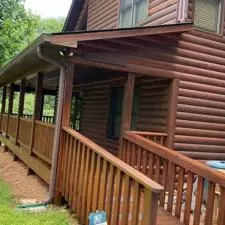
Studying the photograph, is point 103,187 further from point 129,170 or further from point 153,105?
point 153,105

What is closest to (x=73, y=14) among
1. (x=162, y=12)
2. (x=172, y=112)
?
(x=162, y=12)

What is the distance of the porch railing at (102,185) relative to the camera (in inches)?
154

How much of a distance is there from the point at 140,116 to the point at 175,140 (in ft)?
4.85

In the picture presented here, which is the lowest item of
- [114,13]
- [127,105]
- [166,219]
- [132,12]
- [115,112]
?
[166,219]

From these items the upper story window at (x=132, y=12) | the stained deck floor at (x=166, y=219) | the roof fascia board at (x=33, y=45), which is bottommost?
the stained deck floor at (x=166, y=219)

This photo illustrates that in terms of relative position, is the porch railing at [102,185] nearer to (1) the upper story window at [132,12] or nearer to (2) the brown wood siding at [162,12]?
(2) the brown wood siding at [162,12]

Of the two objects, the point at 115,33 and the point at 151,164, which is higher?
the point at 115,33

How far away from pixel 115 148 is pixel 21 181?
290 centimetres

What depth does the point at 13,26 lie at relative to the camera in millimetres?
20219

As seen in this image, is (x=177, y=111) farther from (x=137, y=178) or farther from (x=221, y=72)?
(x=137, y=178)

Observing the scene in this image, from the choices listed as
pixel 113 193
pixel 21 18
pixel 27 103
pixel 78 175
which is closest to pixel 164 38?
pixel 78 175

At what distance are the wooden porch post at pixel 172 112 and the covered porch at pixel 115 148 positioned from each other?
0.07ft

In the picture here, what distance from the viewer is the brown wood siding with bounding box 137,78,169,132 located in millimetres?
8820

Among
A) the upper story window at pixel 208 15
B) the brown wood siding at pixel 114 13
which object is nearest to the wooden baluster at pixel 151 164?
the brown wood siding at pixel 114 13
